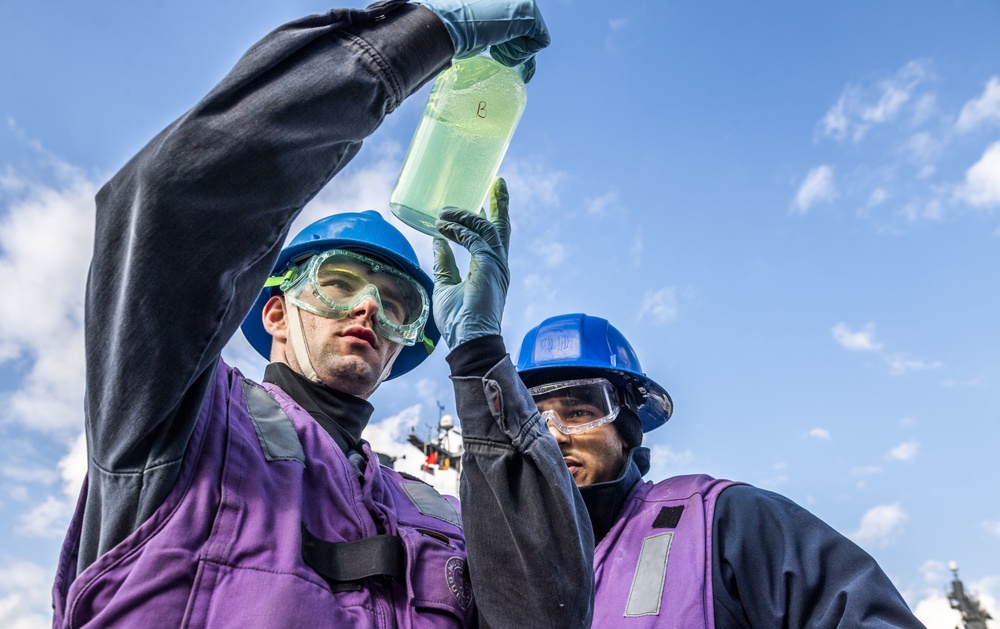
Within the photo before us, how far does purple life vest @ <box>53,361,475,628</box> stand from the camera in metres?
1.63

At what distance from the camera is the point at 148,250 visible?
153cm

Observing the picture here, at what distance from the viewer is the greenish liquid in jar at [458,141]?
3047 millimetres

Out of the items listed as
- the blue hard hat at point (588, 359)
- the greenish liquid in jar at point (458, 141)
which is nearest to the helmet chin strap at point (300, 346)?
the greenish liquid in jar at point (458, 141)

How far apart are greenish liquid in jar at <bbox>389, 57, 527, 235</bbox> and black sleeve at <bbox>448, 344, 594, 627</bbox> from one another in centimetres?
97

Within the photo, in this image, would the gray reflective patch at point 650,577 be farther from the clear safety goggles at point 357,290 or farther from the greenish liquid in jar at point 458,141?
the greenish liquid in jar at point 458,141

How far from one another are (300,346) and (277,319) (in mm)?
326

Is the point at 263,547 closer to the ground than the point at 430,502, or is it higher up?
closer to the ground

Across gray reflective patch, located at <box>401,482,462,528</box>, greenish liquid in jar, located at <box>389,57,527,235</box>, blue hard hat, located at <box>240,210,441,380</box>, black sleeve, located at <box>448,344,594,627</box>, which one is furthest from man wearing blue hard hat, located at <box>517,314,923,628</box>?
greenish liquid in jar, located at <box>389,57,527,235</box>

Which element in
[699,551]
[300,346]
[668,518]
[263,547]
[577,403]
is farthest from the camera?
[577,403]

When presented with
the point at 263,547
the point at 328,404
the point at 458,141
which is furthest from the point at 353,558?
the point at 458,141

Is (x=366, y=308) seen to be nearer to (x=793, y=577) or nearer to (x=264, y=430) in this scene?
(x=264, y=430)

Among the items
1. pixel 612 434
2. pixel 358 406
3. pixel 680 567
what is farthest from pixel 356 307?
pixel 612 434

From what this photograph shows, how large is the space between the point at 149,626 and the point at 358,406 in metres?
1.33

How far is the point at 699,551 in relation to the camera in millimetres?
3350
